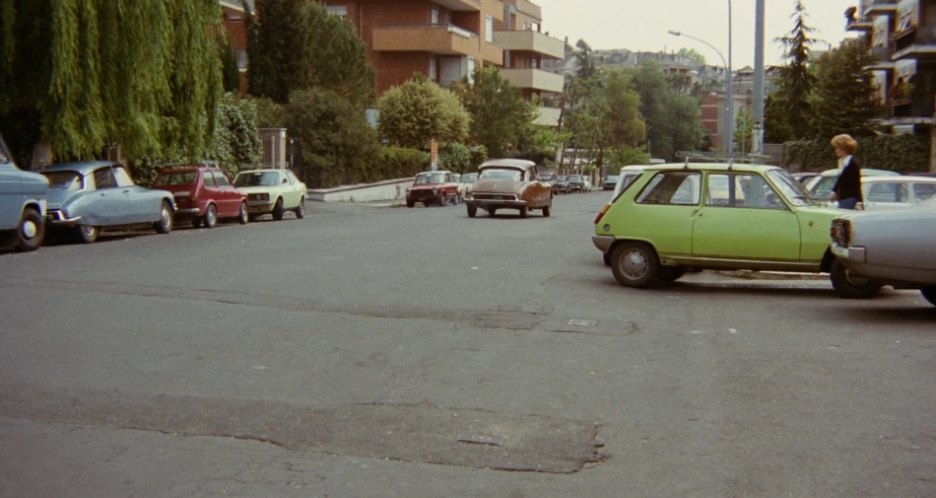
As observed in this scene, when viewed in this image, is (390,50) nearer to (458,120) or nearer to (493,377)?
(458,120)

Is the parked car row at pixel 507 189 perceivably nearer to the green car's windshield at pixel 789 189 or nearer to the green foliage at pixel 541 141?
the green car's windshield at pixel 789 189

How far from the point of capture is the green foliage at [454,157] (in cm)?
6538

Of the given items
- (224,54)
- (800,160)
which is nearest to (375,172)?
(224,54)

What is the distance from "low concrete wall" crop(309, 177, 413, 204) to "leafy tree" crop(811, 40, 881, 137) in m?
19.9

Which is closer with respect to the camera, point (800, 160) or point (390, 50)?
point (800, 160)

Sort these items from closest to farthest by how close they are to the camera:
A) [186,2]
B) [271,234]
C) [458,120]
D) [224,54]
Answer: [271,234], [186,2], [224,54], [458,120]

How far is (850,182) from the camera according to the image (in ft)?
47.4

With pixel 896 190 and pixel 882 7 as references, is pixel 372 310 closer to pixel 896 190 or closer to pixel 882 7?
pixel 896 190

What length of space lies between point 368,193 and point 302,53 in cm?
705

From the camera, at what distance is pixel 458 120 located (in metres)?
65.8

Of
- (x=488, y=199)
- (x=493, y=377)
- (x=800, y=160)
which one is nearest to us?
(x=493, y=377)

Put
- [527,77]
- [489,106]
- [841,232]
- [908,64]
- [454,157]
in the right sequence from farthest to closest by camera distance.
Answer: [527,77], [489,106], [454,157], [908,64], [841,232]

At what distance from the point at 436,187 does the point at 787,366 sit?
39378mm

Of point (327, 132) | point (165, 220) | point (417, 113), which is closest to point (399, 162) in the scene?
point (417, 113)
